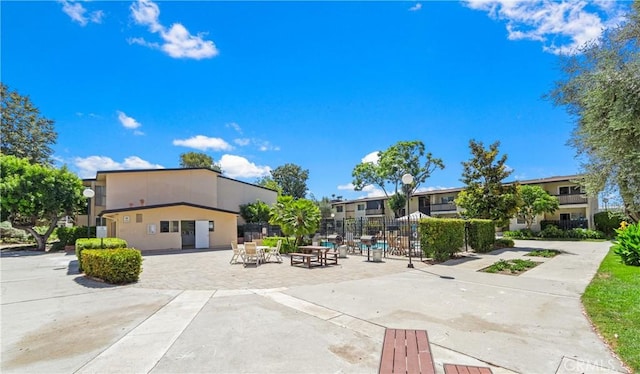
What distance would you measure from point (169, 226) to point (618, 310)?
23.2m

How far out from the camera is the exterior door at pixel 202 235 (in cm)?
2283

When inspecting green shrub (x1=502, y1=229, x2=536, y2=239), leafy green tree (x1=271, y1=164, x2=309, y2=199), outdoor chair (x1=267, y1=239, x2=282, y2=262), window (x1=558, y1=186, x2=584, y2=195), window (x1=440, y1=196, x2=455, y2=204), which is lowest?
green shrub (x1=502, y1=229, x2=536, y2=239)

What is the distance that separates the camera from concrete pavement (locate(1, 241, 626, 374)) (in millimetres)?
3980

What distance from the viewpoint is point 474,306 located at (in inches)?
258

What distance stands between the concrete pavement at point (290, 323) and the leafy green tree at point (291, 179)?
48.0 meters

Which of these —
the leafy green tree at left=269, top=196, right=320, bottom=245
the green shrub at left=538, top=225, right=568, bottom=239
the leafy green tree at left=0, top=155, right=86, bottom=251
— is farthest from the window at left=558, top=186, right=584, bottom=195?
the leafy green tree at left=0, top=155, right=86, bottom=251

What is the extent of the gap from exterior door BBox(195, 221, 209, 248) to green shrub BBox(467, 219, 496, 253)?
1769cm

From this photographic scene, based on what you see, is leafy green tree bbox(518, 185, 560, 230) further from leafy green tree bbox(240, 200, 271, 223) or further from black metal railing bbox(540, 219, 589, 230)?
leafy green tree bbox(240, 200, 271, 223)

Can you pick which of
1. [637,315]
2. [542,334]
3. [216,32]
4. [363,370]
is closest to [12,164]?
[216,32]

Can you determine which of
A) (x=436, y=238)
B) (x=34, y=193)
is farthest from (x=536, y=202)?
(x=34, y=193)

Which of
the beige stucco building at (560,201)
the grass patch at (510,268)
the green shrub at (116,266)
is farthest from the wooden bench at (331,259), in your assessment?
the beige stucco building at (560,201)

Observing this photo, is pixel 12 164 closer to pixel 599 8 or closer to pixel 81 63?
pixel 81 63

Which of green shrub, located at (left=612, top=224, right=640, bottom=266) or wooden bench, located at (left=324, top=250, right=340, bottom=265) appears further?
wooden bench, located at (left=324, top=250, right=340, bottom=265)

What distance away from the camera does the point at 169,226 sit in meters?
22.4
